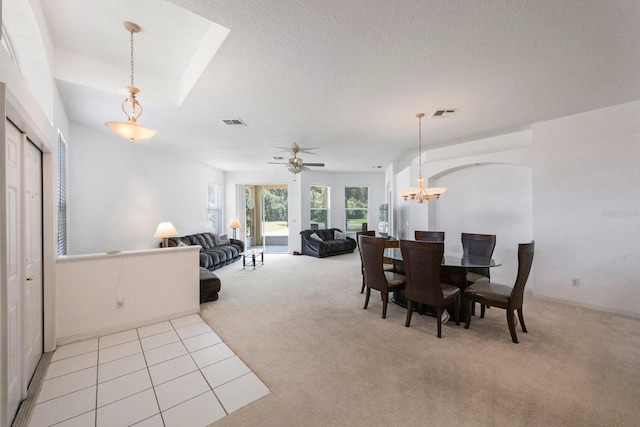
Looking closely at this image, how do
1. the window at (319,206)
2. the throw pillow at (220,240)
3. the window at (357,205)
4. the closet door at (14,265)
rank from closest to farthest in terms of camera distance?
the closet door at (14,265), the throw pillow at (220,240), the window at (319,206), the window at (357,205)

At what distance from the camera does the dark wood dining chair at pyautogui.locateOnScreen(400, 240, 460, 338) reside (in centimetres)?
267

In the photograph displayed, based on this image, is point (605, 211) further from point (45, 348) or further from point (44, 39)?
point (45, 348)

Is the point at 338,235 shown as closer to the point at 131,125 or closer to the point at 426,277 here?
the point at 426,277

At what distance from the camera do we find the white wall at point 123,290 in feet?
8.50

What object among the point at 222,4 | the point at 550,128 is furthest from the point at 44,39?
the point at 550,128

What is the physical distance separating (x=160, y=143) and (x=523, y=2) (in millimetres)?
5476

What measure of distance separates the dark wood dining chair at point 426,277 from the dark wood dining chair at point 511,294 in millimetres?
206

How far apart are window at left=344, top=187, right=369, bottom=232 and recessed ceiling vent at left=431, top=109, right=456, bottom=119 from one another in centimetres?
556

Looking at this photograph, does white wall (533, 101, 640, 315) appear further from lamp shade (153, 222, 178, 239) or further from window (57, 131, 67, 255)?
window (57, 131, 67, 255)

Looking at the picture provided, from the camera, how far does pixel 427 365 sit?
2203mm

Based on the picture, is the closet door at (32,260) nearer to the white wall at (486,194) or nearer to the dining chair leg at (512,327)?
the dining chair leg at (512,327)

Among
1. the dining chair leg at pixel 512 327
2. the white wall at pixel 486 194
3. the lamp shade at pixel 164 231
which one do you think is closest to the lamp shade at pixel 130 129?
the lamp shade at pixel 164 231

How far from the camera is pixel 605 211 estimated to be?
132 inches

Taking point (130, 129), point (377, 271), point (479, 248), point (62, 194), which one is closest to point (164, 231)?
point (62, 194)
